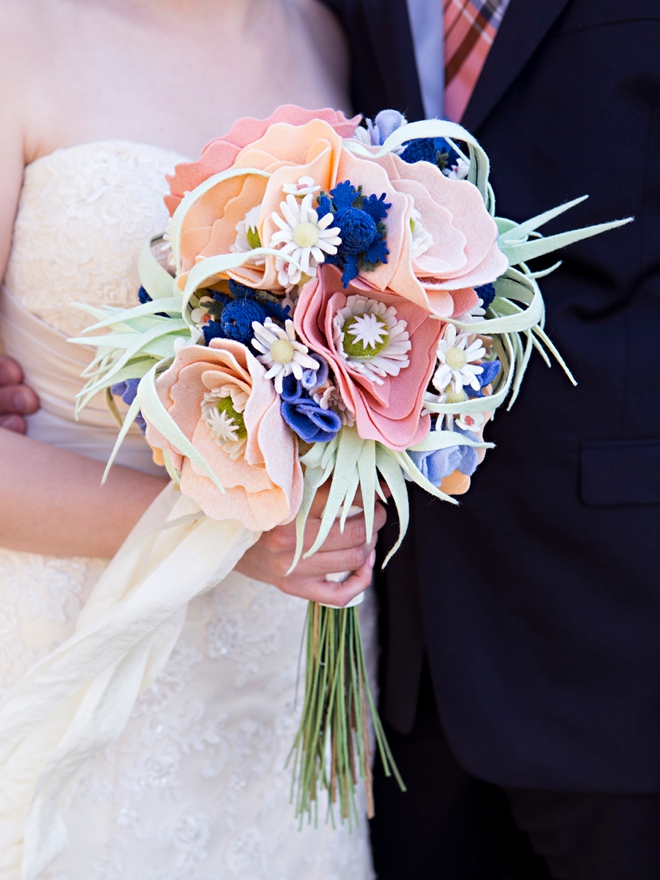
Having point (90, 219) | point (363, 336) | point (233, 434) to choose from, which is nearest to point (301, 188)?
point (363, 336)

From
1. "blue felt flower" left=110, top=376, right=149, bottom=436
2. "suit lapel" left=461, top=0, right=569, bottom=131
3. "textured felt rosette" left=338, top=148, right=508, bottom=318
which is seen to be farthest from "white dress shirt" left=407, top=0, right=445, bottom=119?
"blue felt flower" left=110, top=376, right=149, bottom=436

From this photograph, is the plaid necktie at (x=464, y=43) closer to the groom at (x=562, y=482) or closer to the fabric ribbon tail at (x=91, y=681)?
the groom at (x=562, y=482)

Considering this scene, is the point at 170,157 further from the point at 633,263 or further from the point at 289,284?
the point at 633,263

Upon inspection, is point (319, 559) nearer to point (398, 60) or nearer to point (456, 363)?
point (456, 363)

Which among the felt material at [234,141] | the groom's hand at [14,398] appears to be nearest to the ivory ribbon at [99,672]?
the groom's hand at [14,398]

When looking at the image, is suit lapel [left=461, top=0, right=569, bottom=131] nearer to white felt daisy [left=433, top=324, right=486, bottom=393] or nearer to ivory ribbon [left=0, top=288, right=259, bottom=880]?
white felt daisy [left=433, top=324, right=486, bottom=393]

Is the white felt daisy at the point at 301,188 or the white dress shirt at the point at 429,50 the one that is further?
the white dress shirt at the point at 429,50

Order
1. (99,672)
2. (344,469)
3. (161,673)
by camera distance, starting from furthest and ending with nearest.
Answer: (161,673) < (99,672) < (344,469)

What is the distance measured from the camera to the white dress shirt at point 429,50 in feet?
4.54

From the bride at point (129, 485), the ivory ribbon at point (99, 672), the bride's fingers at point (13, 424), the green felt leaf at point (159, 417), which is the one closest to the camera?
the green felt leaf at point (159, 417)

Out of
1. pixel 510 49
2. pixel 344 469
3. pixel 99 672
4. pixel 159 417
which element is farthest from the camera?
pixel 510 49

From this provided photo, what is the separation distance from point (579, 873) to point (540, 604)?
0.57 m

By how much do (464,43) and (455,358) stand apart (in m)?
0.80

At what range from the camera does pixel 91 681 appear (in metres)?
1.12
